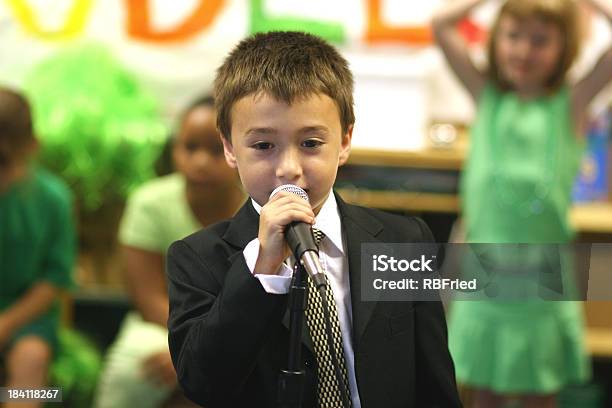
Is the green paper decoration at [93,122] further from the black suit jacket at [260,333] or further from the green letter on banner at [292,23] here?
the black suit jacket at [260,333]

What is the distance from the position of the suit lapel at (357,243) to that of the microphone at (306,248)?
17 centimetres

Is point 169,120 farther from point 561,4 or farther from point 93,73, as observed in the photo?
point 561,4

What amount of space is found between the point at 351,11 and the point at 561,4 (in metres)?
1.07

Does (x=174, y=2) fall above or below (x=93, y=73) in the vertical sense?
above

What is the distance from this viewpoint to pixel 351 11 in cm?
329

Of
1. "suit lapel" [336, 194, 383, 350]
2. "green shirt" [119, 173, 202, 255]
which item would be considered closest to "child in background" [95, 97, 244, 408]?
"green shirt" [119, 173, 202, 255]

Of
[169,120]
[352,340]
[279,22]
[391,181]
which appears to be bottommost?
[352,340]

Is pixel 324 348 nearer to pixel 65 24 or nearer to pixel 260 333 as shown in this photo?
pixel 260 333

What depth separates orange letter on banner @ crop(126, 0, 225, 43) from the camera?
3391 millimetres

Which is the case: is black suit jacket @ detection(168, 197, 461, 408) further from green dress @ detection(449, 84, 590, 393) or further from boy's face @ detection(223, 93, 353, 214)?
green dress @ detection(449, 84, 590, 393)

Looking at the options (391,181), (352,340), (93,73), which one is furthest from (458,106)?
(352,340)

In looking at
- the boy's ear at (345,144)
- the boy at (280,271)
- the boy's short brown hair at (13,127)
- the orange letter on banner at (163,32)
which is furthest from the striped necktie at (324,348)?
the orange letter on banner at (163,32)

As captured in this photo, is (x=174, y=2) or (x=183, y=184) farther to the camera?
(x=174, y=2)

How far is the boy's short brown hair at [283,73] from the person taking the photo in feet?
3.79
